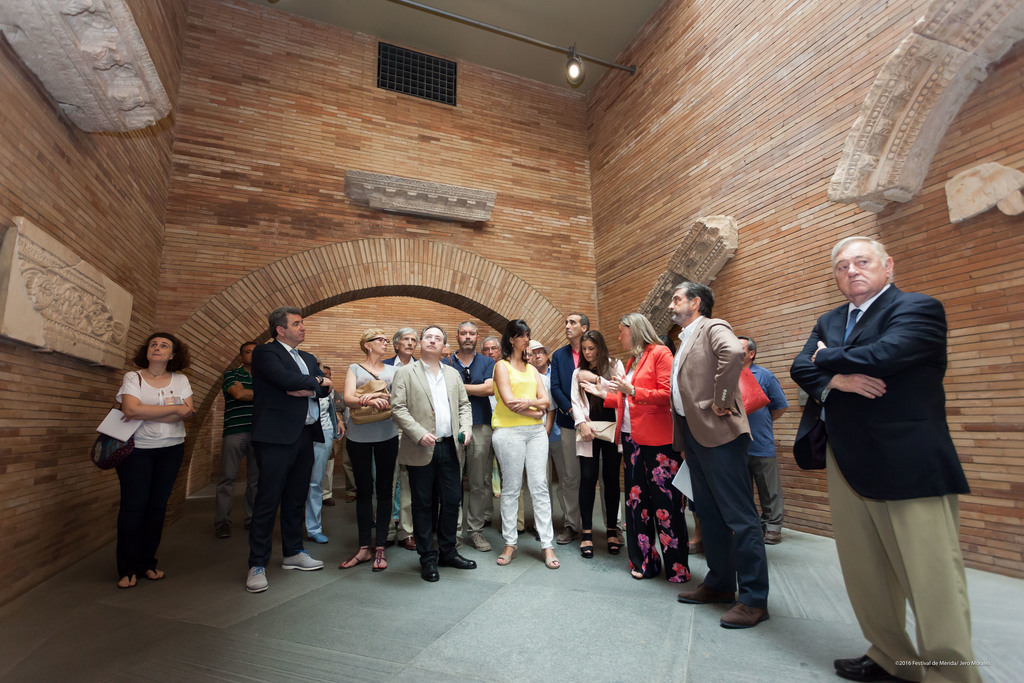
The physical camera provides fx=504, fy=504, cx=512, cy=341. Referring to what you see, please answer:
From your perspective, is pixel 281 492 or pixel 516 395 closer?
pixel 281 492

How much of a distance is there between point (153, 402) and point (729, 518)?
3.48 meters

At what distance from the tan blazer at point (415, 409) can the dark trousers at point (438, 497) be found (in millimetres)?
91

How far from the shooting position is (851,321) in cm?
204

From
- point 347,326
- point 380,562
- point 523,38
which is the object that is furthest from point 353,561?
point 347,326

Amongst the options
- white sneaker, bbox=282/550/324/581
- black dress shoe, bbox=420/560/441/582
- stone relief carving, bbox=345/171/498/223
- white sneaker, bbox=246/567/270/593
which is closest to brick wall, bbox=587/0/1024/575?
stone relief carving, bbox=345/171/498/223

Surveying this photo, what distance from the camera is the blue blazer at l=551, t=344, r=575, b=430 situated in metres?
3.83

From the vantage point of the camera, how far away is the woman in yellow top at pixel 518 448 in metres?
3.41

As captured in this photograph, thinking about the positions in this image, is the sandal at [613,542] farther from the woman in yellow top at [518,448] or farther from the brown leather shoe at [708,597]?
the brown leather shoe at [708,597]

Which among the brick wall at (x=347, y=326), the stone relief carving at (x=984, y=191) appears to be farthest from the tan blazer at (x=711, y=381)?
the brick wall at (x=347, y=326)

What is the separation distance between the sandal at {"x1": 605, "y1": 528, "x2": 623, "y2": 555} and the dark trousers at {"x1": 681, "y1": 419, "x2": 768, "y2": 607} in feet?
3.33

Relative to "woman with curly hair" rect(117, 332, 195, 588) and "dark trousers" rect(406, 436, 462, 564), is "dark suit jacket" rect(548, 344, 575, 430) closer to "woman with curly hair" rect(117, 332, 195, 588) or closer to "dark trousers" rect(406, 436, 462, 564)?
"dark trousers" rect(406, 436, 462, 564)

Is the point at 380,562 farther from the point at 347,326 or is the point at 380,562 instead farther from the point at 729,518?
the point at 347,326

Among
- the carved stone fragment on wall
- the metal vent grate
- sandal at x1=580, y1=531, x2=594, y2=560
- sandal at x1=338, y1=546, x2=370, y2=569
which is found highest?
the metal vent grate

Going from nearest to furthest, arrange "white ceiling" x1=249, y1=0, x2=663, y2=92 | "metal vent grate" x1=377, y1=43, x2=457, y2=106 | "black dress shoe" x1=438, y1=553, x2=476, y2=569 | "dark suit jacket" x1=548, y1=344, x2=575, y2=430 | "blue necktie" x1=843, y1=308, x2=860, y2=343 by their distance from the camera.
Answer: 1. "blue necktie" x1=843, y1=308, x2=860, y2=343
2. "black dress shoe" x1=438, y1=553, x2=476, y2=569
3. "dark suit jacket" x1=548, y1=344, x2=575, y2=430
4. "white ceiling" x1=249, y1=0, x2=663, y2=92
5. "metal vent grate" x1=377, y1=43, x2=457, y2=106
